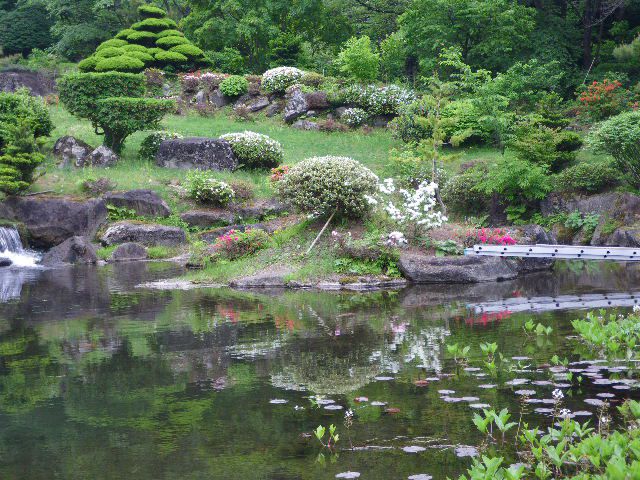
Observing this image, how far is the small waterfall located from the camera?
21.4 meters

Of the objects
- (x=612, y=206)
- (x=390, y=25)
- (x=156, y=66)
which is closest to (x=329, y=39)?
(x=390, y=25)

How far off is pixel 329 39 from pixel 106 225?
2370cm

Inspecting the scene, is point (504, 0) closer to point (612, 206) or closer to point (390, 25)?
point (390, 25)

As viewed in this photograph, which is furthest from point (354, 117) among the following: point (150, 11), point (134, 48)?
point (150, 11)

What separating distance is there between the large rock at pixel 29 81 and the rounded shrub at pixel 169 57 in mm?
5047

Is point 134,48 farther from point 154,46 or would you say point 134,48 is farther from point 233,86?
point 233,86

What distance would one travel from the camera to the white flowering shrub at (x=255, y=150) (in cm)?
2628

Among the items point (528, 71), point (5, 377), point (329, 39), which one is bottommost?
point (5, 377)

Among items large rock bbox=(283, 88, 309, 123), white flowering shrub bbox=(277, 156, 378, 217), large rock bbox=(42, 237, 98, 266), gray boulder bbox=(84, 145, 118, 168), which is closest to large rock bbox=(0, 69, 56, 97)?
gray boulder bbox=(84, 145, 118, 168)

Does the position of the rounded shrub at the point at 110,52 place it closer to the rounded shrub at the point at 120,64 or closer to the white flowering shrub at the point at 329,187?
the rounded shrub at the point at 120,64

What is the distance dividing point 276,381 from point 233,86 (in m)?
29.2

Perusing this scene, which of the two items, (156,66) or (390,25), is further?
(390,25)

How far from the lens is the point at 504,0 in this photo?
106 ft

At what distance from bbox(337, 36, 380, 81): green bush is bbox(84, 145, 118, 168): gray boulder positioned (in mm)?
11276
